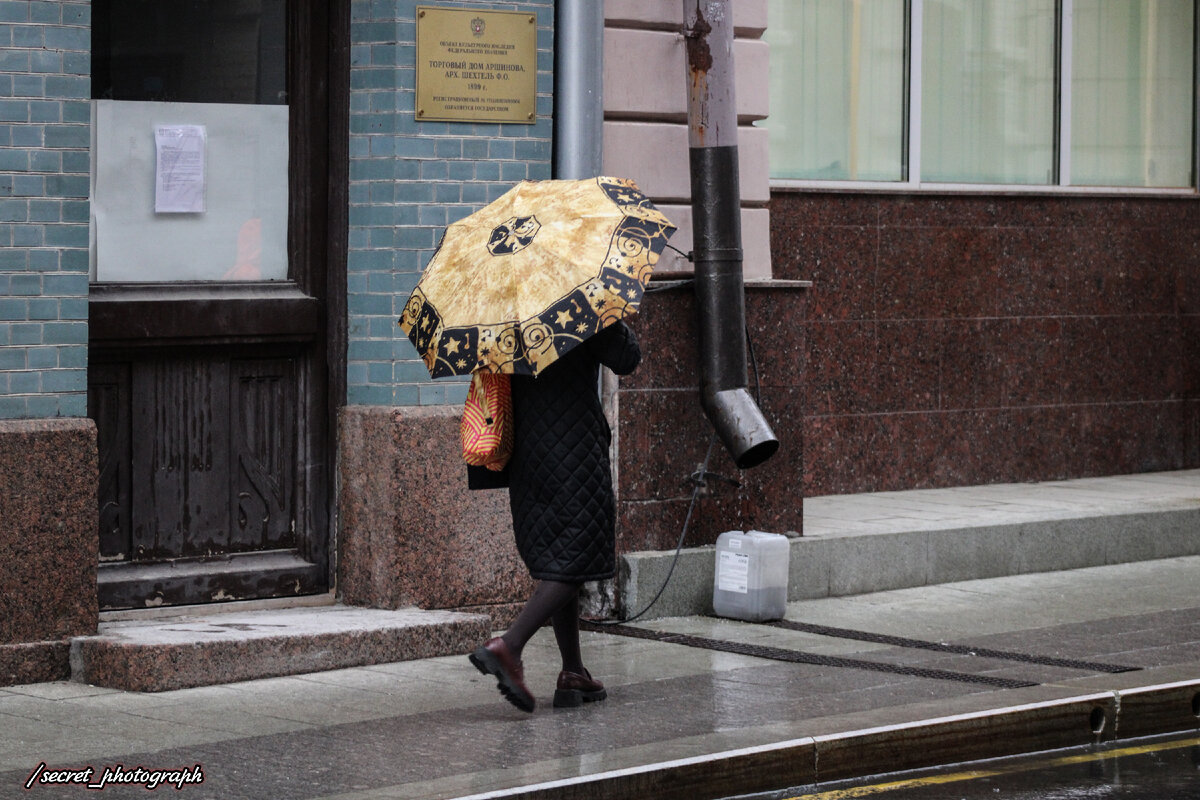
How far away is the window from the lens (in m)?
12.0

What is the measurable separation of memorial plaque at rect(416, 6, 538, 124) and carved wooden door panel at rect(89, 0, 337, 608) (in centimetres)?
48

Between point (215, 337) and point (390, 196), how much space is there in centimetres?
101

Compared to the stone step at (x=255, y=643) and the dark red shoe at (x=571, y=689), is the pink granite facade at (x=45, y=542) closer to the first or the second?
the stone step at (x=255, y=643)

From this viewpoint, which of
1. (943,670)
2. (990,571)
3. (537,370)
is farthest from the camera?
Result: (990,571)

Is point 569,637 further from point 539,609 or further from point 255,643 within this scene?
point 255,643

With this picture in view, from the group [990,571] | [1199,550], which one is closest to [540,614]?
[990,571]

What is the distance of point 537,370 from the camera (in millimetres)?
6402

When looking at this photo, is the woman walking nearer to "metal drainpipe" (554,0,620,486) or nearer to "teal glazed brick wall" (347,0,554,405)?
"teal glazed brick wall" (347,0,554,405)

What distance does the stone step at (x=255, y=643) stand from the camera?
7.45m

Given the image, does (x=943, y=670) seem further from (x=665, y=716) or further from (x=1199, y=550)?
(x=1199, y=550)

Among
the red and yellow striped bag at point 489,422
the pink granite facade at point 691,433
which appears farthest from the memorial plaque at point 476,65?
the red and yellow striped bag at point 489,422

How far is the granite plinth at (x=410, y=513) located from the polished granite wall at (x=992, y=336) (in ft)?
11.6

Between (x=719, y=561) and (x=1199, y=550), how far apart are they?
392 cm

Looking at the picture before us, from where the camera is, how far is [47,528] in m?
7.55
